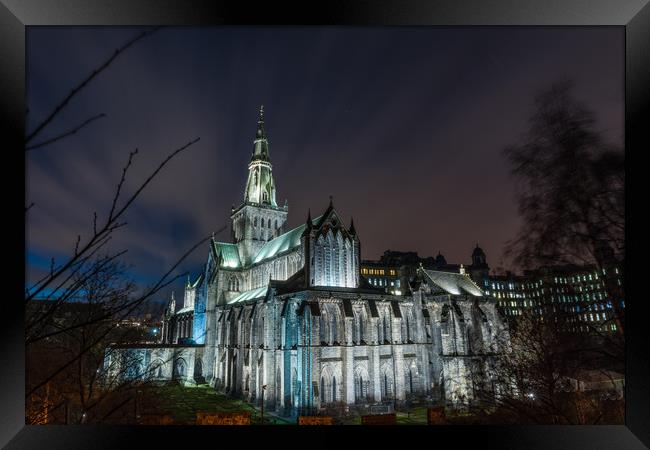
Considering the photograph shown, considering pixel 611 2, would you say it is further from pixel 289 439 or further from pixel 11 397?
pixel 11 397

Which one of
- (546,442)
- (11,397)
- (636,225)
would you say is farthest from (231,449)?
(636,225)

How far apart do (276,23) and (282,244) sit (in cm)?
4627

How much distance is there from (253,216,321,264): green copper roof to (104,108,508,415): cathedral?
27 cm

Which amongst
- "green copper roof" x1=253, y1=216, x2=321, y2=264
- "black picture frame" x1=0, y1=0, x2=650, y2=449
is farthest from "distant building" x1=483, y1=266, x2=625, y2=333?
"green copper roof" x1=253, y1=216, x2=321, y2=264

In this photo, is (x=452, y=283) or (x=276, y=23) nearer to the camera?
(x=276, y=23)

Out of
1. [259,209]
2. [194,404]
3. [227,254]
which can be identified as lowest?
[194,404]

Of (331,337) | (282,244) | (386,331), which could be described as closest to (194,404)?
(331,337)

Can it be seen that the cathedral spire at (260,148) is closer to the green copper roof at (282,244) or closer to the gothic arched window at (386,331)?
the green copper roof at (282,244)

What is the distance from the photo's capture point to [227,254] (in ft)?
200

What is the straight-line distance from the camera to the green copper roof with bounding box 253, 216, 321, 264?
48.1m

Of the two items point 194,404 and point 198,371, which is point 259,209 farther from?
point 194,404

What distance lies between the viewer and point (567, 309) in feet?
41.9

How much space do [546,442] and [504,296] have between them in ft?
379

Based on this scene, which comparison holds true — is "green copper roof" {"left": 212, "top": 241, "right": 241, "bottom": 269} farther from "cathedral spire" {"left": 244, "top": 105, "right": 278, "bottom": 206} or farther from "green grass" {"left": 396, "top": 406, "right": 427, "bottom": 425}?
"green grass" {"left": 396, "top": 406, "right": 427, "bottom": 425}
